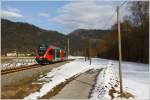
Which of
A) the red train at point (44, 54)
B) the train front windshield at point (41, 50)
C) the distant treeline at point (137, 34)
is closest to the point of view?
the red train at point (44, 54)

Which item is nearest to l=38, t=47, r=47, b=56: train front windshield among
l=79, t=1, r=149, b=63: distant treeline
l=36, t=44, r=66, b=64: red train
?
l=36, t=44, r=66, b=64: red train

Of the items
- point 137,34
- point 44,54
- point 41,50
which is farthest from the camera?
point 137,34

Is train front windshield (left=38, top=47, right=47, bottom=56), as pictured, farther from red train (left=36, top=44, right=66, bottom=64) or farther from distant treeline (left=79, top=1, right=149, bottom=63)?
distant treeline (left=79, top=1, right=149, bottom=63)

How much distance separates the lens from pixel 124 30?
9206 centimetres

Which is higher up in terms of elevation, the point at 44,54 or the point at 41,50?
the point at 41,50

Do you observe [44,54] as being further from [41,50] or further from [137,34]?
[137,34]

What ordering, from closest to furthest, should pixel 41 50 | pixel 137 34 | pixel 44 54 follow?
pixel 44 54, pixel 41 50, pixel 137 34

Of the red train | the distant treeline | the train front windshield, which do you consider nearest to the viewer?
the red train

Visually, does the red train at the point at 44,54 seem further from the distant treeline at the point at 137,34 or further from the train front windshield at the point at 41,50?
the distant treeline at the point at 137,34

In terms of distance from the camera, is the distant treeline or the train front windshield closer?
the train front windshield

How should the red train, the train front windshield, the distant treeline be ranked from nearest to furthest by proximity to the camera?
the red train
the train front windshield
the distant treeline

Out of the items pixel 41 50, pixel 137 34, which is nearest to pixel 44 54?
pixel 41 50

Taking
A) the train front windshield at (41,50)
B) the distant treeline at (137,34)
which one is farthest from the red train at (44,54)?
the distant treeline at (137,34)

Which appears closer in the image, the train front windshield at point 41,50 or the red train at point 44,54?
the red train at point 44,54
